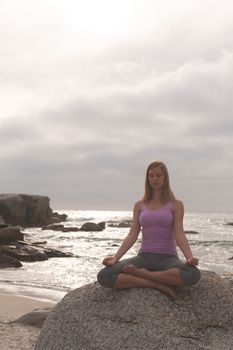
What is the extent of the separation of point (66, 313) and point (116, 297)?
65 centimetres

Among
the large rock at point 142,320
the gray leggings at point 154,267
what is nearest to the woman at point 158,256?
the gray leggings at point 154,267

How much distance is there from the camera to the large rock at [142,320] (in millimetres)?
5484

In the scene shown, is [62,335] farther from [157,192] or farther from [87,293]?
[157,192]

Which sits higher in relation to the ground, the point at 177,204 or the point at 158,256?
the point at 177,204

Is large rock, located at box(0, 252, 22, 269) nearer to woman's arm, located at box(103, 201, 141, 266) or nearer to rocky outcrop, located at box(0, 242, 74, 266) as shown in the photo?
rocky outcrop, located at box(0, 242, 74, 266)

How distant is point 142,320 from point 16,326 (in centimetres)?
484

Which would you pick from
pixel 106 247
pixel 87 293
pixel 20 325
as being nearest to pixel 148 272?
pixel 87 293

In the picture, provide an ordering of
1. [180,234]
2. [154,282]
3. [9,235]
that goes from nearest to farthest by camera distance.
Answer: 1. [180,234]
2. [154,282]
3. [9,235]

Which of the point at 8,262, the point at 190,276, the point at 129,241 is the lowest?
the point at 8,262

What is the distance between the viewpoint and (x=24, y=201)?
59188mm

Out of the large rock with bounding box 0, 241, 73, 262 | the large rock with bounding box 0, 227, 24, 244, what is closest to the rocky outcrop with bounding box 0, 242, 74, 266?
the large rock with bounding box 0, 241, 73, 262

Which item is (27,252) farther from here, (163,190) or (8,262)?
(163,190)

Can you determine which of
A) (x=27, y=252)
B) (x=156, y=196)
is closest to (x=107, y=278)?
(x=156, y=196)

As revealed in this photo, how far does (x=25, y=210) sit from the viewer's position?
5972 cm
